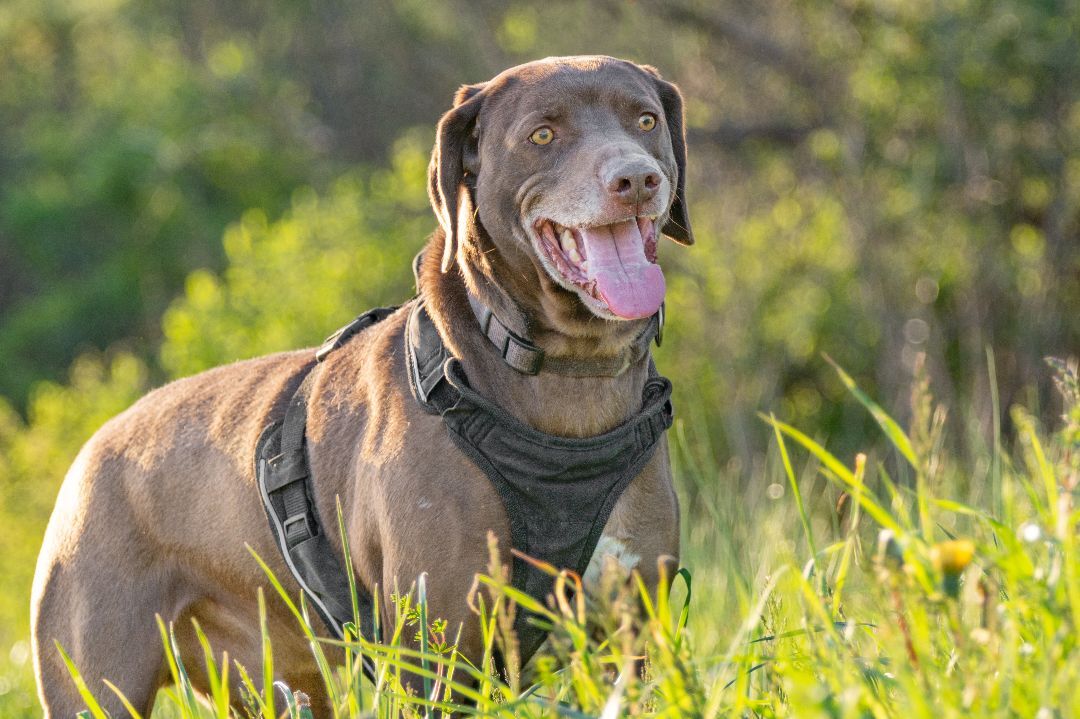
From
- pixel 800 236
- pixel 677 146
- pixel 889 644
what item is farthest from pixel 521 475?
pixel 800 236

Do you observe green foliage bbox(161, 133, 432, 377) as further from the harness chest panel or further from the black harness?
the harness chest panel

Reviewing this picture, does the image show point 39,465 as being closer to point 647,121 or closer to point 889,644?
point 647,121

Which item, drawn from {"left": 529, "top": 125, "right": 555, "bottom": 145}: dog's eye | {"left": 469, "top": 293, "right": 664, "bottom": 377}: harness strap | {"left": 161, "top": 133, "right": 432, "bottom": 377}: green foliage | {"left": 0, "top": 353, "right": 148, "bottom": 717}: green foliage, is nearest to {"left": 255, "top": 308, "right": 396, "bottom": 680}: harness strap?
{"left": 469, "top": 293, "right": 664, "bottom": 377}: harness strap

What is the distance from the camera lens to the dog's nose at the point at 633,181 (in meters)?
3.42

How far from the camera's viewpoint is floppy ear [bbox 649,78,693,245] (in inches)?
156

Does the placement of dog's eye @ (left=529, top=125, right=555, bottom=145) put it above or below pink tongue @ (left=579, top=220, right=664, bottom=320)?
above

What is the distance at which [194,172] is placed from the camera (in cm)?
3216

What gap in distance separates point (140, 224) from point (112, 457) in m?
29.7

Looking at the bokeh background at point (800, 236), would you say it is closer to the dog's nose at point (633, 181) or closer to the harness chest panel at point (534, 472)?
the harness chest panel at point (534, 472)

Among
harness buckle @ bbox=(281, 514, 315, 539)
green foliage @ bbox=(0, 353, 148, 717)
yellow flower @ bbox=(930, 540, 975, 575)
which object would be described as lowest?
green foliage @ bbox=(0, 353, 148, 717)

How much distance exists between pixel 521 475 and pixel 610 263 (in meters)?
0.58

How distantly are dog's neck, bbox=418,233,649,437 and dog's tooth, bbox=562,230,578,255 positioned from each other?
0.62 ft

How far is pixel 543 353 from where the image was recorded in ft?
Answer: 11.7

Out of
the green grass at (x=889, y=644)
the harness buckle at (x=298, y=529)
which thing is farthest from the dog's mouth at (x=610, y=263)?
the harness buckle at (x=298, y=529)
